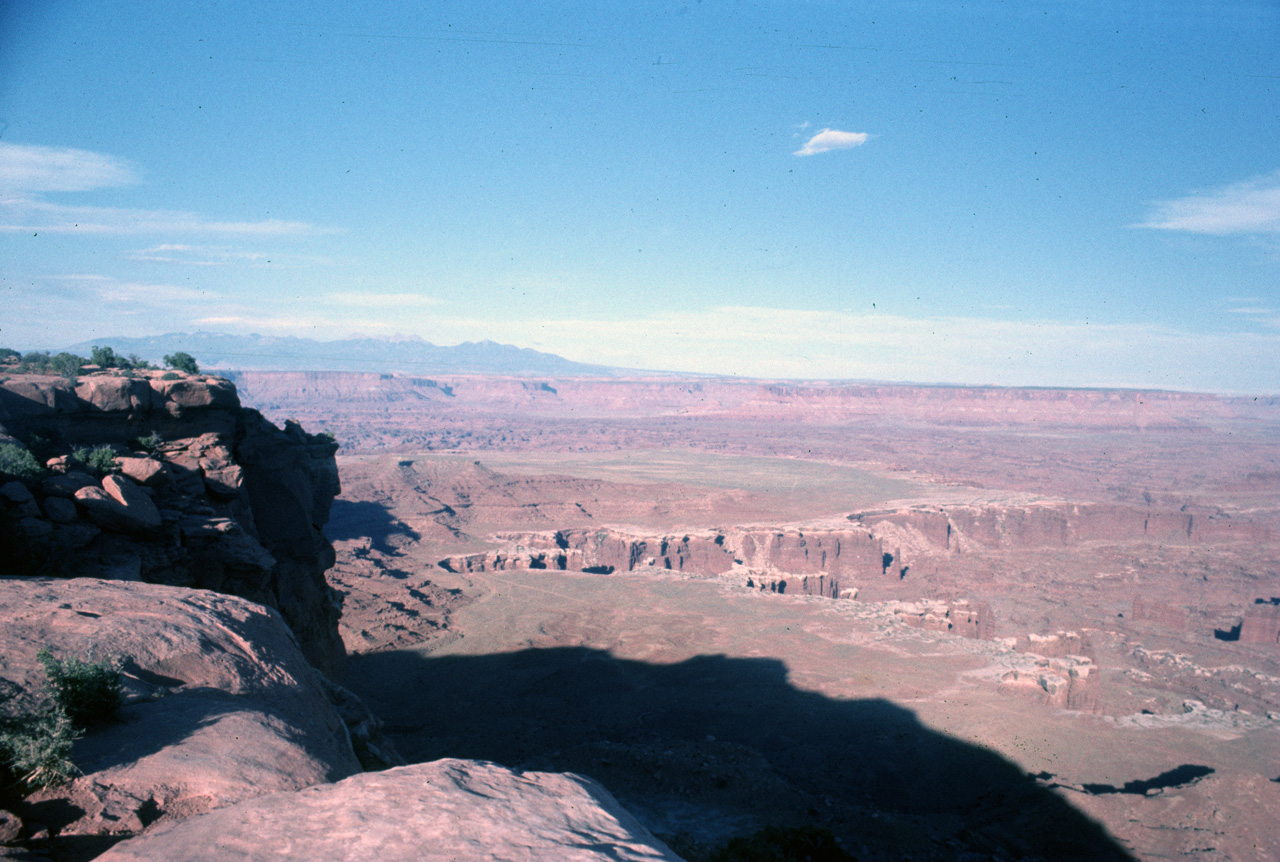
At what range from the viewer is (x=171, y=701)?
5465 millimetres

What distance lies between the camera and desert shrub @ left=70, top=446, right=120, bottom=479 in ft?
36.0

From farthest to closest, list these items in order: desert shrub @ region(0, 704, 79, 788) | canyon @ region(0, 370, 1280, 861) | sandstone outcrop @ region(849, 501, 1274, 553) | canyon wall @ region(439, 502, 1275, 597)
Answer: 1. sandstone outcrop @ region(849, 501, 1274, 553)
2. canyon wall @ region(439, 502, 1275, 597)
3. canyon @ region(0, 370, 1280, 861)
4. desert shrub @ region(0, 704, 79, 788)

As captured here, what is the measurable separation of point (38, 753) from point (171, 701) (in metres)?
1.45

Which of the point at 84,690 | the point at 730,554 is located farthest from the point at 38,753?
the point at 730,554

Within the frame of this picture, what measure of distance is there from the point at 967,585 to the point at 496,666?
106ft

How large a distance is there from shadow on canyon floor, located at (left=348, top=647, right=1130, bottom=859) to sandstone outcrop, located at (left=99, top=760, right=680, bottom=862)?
944cm

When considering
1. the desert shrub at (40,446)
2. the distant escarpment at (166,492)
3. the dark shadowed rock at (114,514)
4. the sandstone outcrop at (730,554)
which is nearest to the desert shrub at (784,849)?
the distant escarpment at (166,492)

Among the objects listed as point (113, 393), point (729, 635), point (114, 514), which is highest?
point (113, 393)

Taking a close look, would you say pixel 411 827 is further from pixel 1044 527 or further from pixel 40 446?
pixel 1044 527

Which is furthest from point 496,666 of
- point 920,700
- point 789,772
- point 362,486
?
point 362,486

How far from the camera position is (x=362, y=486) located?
192ft

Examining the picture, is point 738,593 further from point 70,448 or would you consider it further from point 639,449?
point 639,449

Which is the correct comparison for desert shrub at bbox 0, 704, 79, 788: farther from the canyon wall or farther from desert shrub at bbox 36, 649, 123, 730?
the canyon wall

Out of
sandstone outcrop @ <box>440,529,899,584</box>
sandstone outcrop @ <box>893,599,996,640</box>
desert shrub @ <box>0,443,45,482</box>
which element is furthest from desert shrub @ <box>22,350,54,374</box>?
sandstone outcrop @ <box>893,599,996,640</box>
